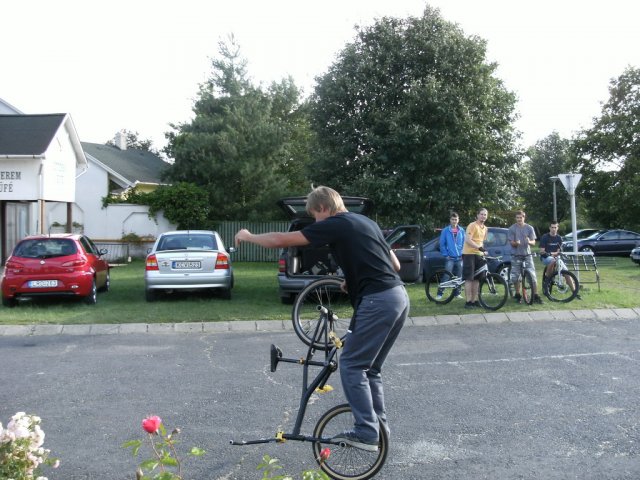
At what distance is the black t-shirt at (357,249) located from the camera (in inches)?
160

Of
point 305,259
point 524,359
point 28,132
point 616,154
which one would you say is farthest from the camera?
point 616,154

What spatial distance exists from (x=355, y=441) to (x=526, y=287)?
9043mm

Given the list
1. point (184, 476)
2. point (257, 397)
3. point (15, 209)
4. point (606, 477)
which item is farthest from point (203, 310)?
point (15, 209)

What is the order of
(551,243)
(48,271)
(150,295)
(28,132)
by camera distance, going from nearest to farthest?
(48,271) → (150,295) → (551,243) → (28,132)

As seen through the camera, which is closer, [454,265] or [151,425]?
[151,425]

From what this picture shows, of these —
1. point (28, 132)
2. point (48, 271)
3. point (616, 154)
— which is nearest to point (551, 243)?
point (48, 271)

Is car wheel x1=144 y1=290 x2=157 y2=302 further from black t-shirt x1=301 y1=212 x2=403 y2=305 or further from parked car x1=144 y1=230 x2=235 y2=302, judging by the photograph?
black t-shirt x1=301 y1=212 x2=403 y2=305

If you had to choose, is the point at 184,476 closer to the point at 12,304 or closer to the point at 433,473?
the point at 433,473

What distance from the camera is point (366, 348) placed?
13.5 feet

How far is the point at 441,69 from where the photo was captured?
21.7 metres

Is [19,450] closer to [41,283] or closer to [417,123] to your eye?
[41,283]

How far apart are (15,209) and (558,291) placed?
20.6 metres

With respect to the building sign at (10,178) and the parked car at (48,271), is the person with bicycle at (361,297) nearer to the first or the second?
the parked car at (48,271)

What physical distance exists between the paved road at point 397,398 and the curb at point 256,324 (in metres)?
0.30
